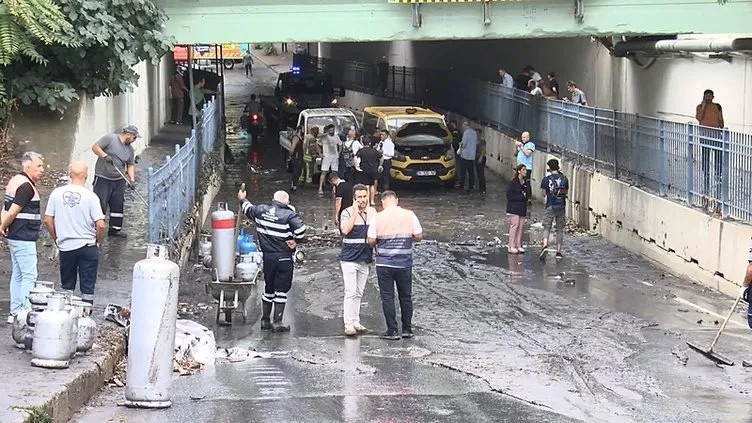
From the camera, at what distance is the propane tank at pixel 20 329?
9.29 meters

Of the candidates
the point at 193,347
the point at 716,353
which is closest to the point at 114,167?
the point at 193,347

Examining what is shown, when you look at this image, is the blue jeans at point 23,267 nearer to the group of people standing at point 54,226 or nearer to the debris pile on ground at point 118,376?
the group of people standing at point 54,226

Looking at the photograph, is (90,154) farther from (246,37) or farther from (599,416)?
(599,416)

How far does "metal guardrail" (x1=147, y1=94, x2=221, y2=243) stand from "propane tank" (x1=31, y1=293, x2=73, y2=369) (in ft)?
15.9

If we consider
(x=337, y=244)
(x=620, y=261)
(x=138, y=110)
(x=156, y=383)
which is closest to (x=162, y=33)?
(x=337, y=244)

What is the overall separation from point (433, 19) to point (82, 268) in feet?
37.6

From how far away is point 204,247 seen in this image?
56.0ft

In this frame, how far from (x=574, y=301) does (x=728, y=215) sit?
2.90 metres

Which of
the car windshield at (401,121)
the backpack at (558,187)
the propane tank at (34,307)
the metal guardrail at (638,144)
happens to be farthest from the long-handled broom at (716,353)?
the car windshield at (401,121)

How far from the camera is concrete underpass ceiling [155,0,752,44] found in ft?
66.0

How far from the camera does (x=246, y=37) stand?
20297 mm

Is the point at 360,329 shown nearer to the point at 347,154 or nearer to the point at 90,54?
the point at 90,54

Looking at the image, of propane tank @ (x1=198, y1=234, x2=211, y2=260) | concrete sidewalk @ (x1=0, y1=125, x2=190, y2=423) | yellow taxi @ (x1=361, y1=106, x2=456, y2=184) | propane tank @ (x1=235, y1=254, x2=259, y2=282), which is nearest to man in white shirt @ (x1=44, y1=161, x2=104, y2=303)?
concrete sidewalk @ (x1=0, y1=125, x2=190, y2=423)

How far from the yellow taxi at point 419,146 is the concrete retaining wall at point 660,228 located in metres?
2.43
